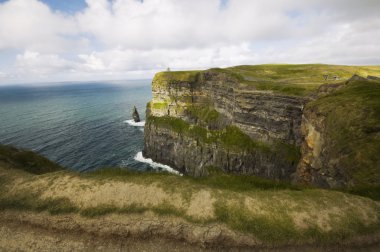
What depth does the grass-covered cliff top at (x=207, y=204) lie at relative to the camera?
17484 millimetres

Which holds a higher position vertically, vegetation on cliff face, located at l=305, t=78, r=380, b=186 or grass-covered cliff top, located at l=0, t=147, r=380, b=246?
vegetation on cliff face, located at l=305, t=78, r=380, b=186

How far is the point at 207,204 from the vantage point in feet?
65.0

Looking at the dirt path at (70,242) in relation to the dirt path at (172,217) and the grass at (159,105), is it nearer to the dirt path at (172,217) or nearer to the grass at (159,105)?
the dirt path at (172,217)

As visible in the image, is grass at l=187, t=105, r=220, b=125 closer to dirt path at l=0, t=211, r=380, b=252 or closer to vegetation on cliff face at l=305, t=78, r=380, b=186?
vegetation on cliff face at l=305, t=78, r=380, b=186

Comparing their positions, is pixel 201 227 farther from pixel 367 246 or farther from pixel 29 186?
pixel 29 186

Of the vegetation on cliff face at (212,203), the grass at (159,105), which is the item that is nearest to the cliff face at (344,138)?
the vegetation on cliff face at (212,203)

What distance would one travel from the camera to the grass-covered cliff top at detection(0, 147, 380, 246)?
688 inches

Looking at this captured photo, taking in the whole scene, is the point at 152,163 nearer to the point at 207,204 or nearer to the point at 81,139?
the point at 81,139

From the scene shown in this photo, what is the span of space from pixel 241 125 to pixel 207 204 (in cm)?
4891

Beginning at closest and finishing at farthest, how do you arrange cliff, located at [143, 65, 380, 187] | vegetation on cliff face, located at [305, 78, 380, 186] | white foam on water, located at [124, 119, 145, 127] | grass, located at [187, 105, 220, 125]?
vegetation on cliff face, located at [305, 78, 380, 186], cliff, located at [143, 65, 380, 187], grass, located at [187, 105, 220, 125], white foam on water, located at [124, 119, 145, 127]

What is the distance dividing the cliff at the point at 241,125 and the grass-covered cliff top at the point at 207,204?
7.34 m

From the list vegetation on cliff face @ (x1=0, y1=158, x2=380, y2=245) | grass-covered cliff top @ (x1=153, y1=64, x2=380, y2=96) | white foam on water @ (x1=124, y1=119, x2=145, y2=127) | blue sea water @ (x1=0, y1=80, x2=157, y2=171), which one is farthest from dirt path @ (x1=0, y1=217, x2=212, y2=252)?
white foam on water @ (x1=124, y1=119, x2=145, y2=127)

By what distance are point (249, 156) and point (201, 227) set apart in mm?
45559

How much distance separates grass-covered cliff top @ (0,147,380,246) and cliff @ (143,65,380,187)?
7342 mm
